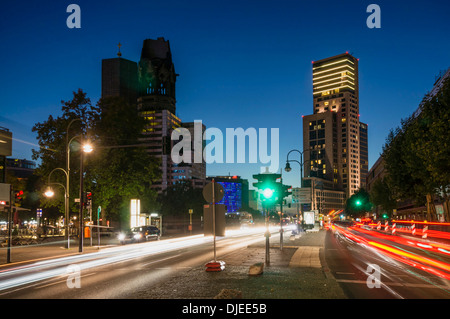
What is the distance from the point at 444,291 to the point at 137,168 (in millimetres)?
37845

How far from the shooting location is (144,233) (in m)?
35.4

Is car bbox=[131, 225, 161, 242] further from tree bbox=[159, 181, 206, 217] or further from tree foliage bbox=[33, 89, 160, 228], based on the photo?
tree bbox=[159, 181, 206, 217]

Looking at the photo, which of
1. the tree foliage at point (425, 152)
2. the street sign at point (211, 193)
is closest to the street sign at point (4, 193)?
the street sign at point (211, 193)

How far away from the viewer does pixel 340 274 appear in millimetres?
14023

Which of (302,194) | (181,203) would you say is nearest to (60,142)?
(302,194)

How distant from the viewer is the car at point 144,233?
113 ft

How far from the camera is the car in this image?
113 ft

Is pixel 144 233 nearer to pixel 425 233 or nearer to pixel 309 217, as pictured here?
pixel 425 233

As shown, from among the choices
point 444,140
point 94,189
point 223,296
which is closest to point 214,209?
point 223,296

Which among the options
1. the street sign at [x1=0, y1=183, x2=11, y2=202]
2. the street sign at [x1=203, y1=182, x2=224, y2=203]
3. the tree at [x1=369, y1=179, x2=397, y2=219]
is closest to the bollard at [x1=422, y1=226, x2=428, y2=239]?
the street sign at [x1=203, y1=182, x2=224, y2=203]

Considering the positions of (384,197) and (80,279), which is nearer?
(80,279)
